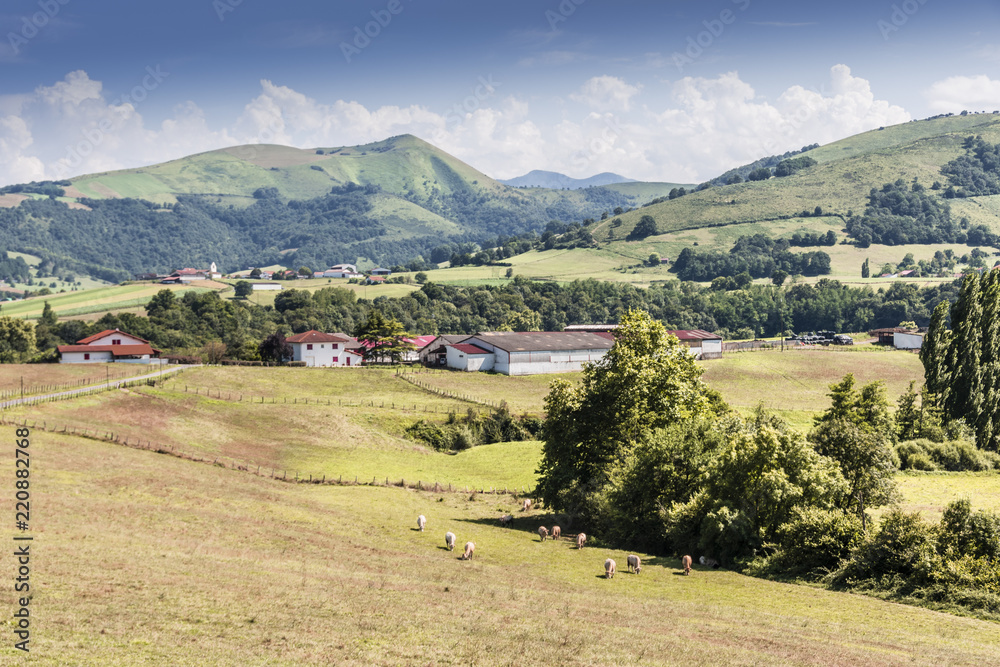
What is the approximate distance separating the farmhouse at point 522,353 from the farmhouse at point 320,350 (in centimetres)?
1802

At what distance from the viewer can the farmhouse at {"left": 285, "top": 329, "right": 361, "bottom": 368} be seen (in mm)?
131500

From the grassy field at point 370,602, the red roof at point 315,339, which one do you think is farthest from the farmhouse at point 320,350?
the grassy field at point 370,602

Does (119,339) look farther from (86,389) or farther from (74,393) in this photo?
(74,393)

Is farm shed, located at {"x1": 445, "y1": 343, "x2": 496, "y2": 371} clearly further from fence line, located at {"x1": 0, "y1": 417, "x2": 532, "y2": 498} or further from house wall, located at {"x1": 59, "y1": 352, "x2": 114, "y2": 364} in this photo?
fence line, located at {"x1": 0, "y1": 417, "x2": 532, "y2": 498}

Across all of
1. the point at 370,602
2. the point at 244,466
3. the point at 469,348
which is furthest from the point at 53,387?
the point at 370,602

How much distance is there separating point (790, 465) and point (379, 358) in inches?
3987

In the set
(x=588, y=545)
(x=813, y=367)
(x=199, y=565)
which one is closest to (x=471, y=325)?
(x=813, y=367)

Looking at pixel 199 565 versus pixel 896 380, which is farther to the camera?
pixel 896 380

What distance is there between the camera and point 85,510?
39.0 meters

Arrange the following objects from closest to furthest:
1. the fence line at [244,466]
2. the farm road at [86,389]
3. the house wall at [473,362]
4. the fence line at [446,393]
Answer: the fence line at [244,466], the farm road at [86,389], the fence line at [446,393], the house wall at [473,362]

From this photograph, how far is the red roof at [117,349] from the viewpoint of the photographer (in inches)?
4582

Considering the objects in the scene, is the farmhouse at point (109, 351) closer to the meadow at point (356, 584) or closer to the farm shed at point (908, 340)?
the meadow at point (356, 584)

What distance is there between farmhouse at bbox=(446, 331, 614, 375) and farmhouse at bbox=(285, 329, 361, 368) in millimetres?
18025

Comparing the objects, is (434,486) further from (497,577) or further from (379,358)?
(379,358)
